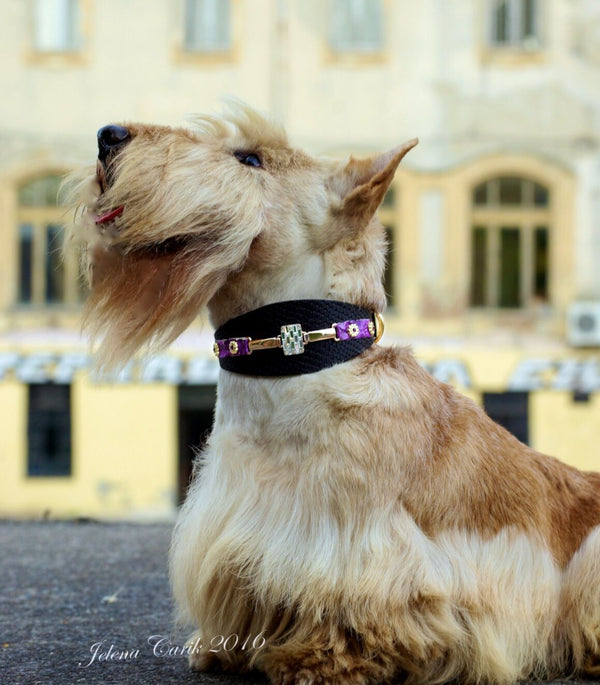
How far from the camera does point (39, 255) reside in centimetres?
1814

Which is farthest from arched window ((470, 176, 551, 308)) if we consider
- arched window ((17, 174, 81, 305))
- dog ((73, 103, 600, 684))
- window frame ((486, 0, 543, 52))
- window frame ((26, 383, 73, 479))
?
dog ((73, 103, 600, 684))

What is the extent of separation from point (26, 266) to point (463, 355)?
23.9 ft

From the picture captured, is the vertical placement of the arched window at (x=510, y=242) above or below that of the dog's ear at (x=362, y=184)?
above

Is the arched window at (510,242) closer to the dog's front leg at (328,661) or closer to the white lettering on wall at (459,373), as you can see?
the white lettering on wall at (459,373)

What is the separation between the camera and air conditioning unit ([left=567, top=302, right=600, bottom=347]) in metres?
17.3

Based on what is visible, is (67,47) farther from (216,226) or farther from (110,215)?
(216,226)

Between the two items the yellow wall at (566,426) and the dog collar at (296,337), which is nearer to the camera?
the dog collar at (296,337)

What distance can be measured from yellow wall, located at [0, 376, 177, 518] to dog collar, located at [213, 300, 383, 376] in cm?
1382

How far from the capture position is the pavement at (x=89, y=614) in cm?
372

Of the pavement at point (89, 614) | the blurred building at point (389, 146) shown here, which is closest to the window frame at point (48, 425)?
the blurred building at point (389, 146)

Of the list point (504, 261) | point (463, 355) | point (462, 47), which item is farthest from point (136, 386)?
point (462, 47)

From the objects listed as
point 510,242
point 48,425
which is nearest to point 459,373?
point 510,242

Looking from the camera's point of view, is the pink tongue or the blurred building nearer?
the pink tongue

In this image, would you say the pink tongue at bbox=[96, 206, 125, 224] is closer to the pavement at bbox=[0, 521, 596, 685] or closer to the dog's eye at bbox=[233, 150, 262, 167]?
the dog's eye at bbox=[233, 150, 262, 167]
